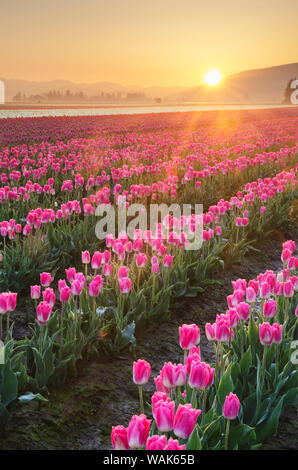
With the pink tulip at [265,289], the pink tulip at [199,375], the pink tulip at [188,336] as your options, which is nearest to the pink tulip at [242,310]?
the pink tulip at [265,289]

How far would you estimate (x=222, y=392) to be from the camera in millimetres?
2686

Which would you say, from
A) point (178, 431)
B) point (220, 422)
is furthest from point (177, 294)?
point (178, 431)

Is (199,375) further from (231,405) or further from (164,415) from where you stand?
(164,415)

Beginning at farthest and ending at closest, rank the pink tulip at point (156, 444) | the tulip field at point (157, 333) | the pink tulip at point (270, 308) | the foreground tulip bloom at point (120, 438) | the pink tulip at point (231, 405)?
the pink tulip at point (270, 308)
the tulip field at point (157, 333)
the pink tulip at point (231, 405)
the foreground tulip bloom at point (120, 438)
the pink tulip at point (156, 444)

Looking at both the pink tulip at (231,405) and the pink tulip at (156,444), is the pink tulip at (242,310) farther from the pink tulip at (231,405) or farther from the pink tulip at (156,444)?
the pink tulip at (156,444)

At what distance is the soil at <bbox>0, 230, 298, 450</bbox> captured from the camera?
2.95 metres

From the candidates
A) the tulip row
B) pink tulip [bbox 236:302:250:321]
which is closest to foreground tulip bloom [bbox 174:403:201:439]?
the tulip row

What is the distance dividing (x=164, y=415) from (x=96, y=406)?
1.73 meters

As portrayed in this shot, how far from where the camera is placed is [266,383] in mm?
3133

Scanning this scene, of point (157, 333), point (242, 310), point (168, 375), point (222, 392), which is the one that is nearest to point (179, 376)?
point (168, 375)

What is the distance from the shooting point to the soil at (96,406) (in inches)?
116
